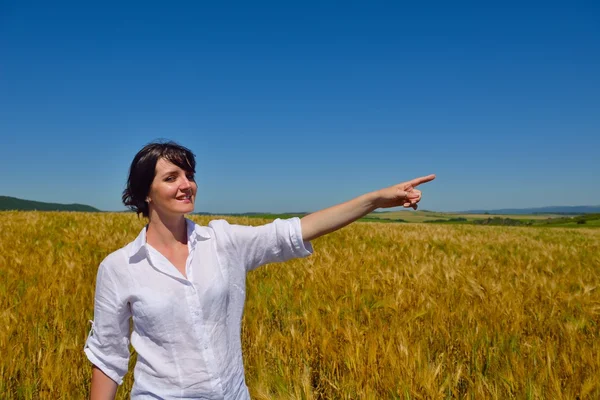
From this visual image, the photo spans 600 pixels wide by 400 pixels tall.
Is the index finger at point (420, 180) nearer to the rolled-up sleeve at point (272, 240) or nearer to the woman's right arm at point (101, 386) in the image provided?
the rolled-up sleeve at point (272, 240)

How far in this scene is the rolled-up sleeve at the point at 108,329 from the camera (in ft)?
5.51

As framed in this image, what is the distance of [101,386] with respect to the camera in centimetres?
174

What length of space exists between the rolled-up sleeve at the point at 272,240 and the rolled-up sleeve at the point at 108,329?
53cm

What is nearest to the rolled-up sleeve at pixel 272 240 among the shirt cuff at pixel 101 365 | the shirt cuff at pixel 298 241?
the shirt cuff at pixel 298 241

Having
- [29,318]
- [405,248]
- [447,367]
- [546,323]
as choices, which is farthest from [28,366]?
[405,248]

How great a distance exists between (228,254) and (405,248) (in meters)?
5.63

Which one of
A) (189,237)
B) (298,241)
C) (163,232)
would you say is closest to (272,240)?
(298,241)

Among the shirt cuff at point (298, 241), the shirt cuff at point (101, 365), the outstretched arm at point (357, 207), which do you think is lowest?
the shirt cuff at point (101, 365)

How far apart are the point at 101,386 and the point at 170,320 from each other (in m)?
0.45

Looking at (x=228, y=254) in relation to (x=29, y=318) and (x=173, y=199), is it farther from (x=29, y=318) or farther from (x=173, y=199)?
(x=29, y=318)

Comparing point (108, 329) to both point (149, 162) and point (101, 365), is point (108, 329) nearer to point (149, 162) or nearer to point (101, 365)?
point (101, 365)

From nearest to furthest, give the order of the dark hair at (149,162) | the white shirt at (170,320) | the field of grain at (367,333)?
the white shirt at (170,320) < the dark hair at (149,162) < the field of grain at (367,333)

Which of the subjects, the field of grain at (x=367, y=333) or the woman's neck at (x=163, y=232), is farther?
the field of grain at (x=367, y=333)

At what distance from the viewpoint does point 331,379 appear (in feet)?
7.45
